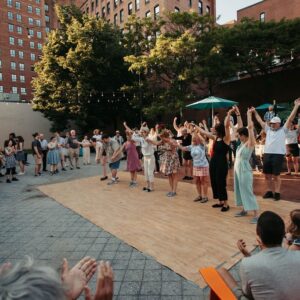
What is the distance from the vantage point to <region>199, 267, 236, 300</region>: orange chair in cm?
215

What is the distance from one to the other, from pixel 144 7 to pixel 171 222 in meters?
39.2

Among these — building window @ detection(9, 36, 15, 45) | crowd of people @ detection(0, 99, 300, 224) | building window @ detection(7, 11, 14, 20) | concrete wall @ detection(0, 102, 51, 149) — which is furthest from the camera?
building window @ detection(7, 11, 14, 20)

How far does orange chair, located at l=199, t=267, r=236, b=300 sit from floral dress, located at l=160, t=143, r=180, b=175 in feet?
17.7

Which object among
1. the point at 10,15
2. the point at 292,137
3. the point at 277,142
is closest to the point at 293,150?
the point at 292,137

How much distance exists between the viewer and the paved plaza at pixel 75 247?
→ 3.60 m

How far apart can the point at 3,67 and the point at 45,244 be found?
78.0 metres

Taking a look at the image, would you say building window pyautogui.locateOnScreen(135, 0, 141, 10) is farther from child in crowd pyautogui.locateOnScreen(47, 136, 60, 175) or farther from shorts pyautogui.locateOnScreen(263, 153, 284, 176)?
shorts pyautogui.locateOnScreen(263, 153, 284, 176)

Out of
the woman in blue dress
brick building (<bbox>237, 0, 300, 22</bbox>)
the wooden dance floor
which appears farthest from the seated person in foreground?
brick building (<bbox>237, 0, 300, 22</bbox>)

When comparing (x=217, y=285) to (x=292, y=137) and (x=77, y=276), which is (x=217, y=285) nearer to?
(x=77, y=276)

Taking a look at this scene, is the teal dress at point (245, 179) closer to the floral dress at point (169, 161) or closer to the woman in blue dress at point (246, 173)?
the woman in blue dress at point (246, 173)

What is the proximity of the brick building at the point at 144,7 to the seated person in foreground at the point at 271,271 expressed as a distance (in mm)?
33283

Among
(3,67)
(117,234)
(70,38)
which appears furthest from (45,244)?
(3,67)

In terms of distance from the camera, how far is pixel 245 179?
5797 millimetres

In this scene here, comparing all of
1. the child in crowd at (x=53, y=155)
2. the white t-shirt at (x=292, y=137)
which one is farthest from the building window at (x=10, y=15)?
the white t-shirt at (x=292, y=137)
